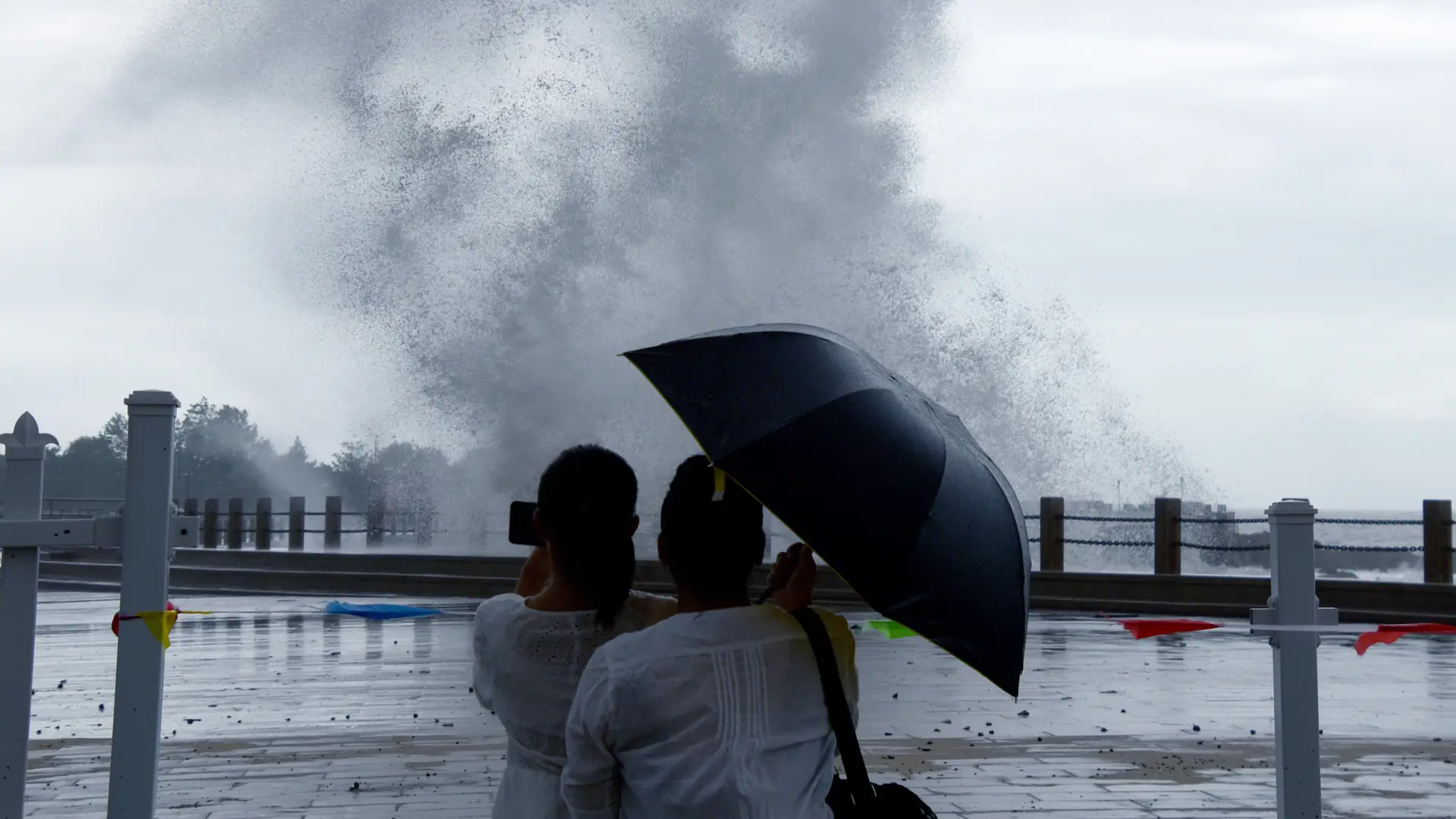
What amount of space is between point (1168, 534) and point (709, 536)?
16095 mm

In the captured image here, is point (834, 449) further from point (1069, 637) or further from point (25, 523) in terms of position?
point (1069, 637)

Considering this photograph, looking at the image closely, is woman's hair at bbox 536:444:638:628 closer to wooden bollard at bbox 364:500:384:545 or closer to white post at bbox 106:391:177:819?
white post at bbox 106:391:177:819

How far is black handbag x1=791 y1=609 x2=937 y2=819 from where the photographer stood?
98.7 inches

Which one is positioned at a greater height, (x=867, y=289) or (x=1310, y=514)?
(x=867, y=289)

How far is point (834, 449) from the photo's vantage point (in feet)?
8.46

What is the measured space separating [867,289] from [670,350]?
26365 millimetres

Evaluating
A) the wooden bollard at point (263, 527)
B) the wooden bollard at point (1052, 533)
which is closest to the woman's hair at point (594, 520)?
the wooden bollard at point (1052, 533)

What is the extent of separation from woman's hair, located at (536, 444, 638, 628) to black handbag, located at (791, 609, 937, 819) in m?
0.33

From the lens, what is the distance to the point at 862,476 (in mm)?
2580

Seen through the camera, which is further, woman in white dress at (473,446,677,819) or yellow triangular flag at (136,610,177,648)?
yellow triangular flag at (136,610,177,648)

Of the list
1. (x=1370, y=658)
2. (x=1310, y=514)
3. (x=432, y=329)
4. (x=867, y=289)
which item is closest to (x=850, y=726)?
(x=1310, y=514)

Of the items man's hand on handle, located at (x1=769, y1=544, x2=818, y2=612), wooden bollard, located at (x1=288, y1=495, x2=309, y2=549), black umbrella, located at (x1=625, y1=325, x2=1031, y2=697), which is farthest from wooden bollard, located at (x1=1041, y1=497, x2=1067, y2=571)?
man's hand on handle, located at (x1=769, y1=544, x2=818, y2=612)

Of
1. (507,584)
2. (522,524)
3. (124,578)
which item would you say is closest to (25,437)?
(124,578)

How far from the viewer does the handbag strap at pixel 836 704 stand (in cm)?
251
